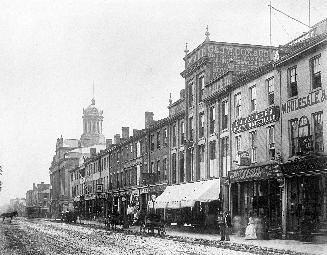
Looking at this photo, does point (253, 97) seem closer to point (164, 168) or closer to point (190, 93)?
point (190, 93)

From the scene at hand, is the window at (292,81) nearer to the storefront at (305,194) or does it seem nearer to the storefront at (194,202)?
the storefront at (305,194)

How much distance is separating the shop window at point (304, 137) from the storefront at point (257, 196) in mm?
2627

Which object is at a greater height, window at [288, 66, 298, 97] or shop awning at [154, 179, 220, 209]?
window at [288, 66, 298, 97]

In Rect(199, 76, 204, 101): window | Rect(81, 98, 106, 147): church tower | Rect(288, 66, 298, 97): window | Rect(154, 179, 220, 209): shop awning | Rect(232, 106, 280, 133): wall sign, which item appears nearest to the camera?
Rect(288, 66, 298, 97): window

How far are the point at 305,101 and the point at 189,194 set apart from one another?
13825 mm

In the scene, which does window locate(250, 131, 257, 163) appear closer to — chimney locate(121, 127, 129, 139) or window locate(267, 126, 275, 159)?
window locate(267, 126, 275, 159)

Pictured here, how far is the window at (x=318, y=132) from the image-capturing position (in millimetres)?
25984

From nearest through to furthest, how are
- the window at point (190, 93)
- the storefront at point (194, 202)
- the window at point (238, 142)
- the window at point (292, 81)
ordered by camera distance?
the window at point (292, 81)
the window at point (238, 142)
the storefront at point (194, 202)
the window at point (190, 93)

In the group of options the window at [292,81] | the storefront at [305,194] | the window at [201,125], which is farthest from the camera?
the window at [201,125]

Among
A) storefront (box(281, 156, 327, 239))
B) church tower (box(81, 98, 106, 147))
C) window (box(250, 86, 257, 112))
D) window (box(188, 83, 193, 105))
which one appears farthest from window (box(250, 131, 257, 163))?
church tower (box(81, 98, 106, 147))

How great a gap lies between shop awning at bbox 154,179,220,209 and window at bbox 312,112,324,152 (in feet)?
35.0

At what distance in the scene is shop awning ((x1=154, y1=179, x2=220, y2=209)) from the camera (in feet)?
118

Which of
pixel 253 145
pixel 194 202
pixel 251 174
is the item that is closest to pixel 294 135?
pixel 251 174

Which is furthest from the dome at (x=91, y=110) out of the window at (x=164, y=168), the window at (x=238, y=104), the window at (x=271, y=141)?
the window at (x=271, y=141)
